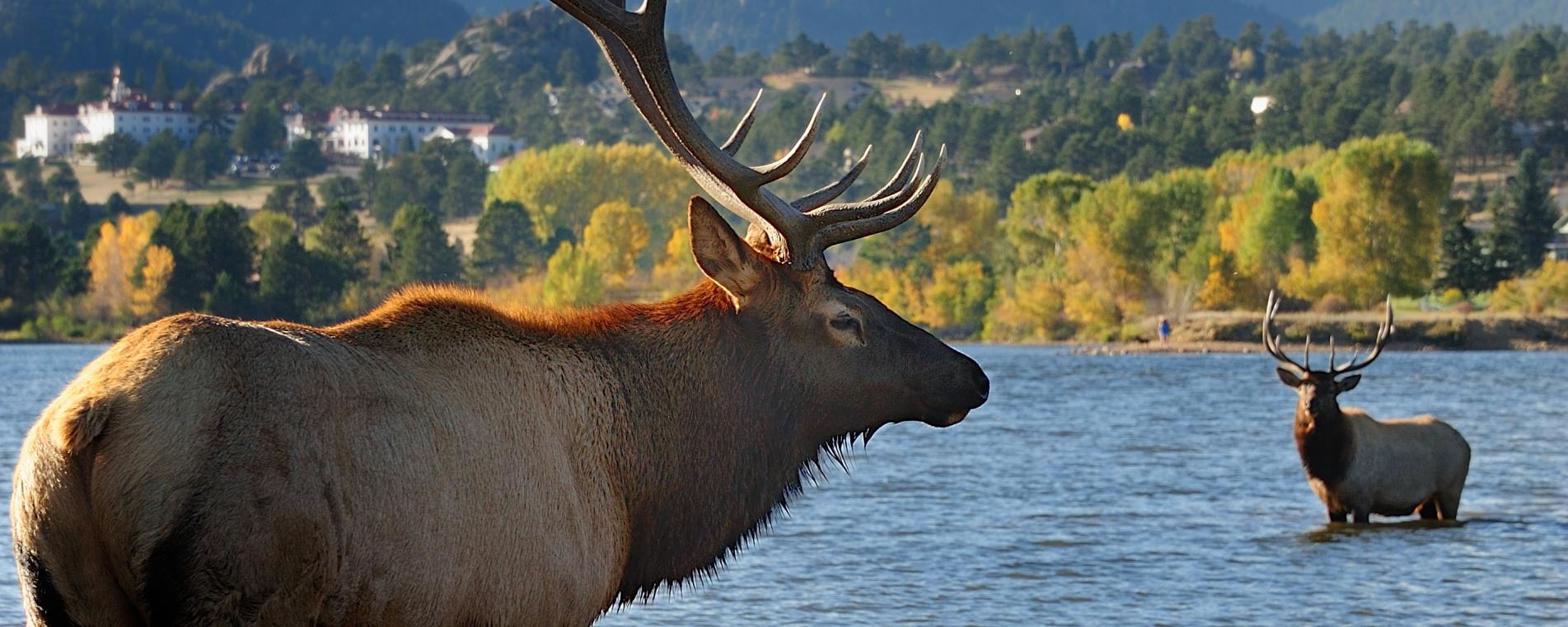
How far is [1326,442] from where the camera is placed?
18.3 m

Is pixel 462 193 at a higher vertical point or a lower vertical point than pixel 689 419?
higher

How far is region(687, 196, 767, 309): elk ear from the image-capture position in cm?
657

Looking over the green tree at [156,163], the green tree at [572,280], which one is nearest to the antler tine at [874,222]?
the green tree at [572,280]

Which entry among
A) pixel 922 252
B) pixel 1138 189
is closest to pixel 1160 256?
pixel 1138 189

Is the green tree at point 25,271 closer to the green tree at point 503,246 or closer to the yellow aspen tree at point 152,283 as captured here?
the yellow aspen tree at point 152,283

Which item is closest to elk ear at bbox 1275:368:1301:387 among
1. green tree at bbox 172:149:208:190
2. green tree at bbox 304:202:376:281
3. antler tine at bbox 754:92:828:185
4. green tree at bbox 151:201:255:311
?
antler tine at bbox 754:92:828:185

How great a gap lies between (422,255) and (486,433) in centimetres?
12178

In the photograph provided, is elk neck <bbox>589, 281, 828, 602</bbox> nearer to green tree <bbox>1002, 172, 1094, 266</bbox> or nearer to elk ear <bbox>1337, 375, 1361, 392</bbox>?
elk ear <bbox>1337, 375, 1361, 392</bbox>

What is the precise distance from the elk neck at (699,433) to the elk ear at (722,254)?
0.17 meters

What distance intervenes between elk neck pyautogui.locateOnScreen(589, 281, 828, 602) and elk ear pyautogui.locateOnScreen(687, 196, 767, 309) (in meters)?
0.17

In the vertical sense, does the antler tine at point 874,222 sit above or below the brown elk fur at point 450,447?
above

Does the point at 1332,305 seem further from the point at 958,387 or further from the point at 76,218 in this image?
the point at 76,218

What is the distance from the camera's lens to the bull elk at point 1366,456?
60.1 feet

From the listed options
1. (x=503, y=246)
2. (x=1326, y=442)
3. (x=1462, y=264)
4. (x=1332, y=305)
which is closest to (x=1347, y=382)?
(x=1326, y=442)
